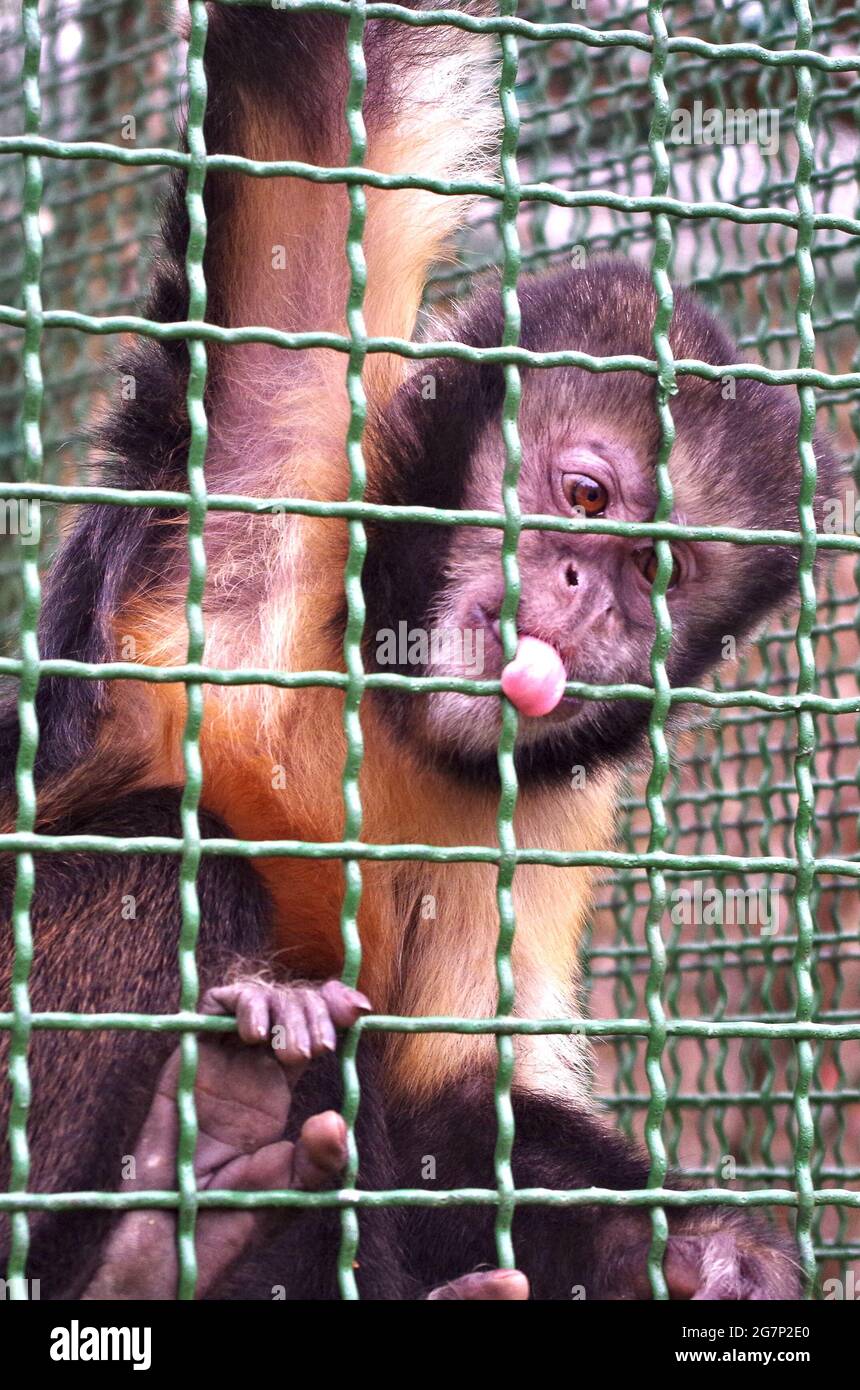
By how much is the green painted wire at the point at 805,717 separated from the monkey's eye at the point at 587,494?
0.68m

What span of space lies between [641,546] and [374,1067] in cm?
116

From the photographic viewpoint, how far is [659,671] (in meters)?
2.54

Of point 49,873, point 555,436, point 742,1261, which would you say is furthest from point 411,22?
point 742,1261

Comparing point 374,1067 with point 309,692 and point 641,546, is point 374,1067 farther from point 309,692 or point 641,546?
point 641,546

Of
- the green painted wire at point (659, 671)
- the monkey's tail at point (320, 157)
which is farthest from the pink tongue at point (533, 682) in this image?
the monkey's tail at point (320, 157)

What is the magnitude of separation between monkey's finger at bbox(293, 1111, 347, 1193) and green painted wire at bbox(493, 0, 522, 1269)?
0.77 ft

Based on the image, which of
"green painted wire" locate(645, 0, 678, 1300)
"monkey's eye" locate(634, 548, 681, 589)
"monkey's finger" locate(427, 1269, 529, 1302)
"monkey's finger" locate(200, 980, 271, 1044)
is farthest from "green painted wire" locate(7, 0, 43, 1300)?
"monkey's eye" locate(634, 548, 681, 589)

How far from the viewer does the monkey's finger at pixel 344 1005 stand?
2391 mm

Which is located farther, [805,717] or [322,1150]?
[805,717]

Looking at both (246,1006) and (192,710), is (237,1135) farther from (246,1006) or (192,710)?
(192,710)

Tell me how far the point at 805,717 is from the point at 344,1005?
859 millimetres

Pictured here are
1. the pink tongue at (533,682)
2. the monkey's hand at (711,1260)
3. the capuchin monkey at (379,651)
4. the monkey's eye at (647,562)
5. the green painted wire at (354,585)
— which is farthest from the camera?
the monkey's eye at (647,562)

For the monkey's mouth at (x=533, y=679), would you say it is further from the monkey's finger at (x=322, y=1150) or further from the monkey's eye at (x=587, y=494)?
the monkey's finger at (x=322, y=1150)

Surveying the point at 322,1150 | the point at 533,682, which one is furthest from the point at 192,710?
the point at 322,1150
